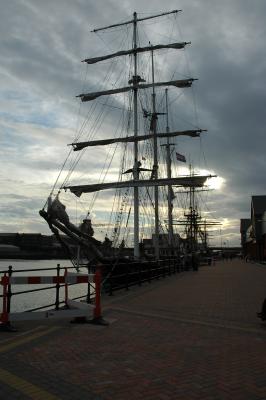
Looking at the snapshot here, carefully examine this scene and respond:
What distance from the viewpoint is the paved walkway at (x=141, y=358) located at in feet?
16.3

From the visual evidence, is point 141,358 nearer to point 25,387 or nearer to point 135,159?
point 25,387

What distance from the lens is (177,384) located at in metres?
5.20

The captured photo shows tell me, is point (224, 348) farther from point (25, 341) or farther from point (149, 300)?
point (149, 300)

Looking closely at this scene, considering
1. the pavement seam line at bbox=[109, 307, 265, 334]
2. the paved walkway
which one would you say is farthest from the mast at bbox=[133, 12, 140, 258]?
the paved walkway

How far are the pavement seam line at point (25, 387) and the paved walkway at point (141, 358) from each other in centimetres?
1

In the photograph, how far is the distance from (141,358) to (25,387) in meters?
1.86

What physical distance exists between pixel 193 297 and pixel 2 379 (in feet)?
31.4

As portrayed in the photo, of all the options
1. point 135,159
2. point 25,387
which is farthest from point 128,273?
point 135,159

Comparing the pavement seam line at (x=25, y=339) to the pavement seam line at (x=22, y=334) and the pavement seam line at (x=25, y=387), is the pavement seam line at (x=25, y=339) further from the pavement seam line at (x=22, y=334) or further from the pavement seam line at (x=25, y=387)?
the pavement seam line at (x=25, y=387)

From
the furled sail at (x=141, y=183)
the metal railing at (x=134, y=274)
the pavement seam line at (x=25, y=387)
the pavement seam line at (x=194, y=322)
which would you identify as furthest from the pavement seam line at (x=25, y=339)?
the furled sail at (x=141, y=183)

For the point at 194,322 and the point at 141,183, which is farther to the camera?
the point at 141,183

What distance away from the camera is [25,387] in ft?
16.5

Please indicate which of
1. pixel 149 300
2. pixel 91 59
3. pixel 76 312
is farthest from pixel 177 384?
pixel 91 59

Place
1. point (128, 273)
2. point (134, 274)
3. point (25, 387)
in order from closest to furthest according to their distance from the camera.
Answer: point (25, 387) → point (128, 273) → point (134, 274)
